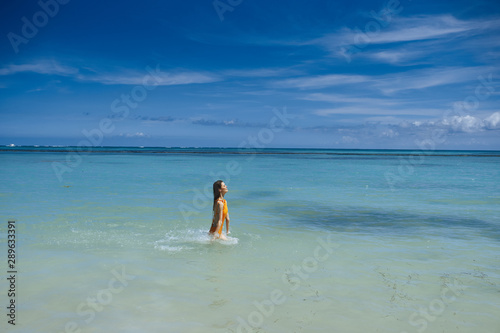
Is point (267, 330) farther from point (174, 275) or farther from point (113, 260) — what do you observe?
point (113, 260)

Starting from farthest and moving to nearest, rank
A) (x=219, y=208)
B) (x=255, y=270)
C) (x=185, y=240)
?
(x=185, y=240)
(x=219, y=208)
(x=255, y=270)

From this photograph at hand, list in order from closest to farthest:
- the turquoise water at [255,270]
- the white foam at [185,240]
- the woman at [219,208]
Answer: the turquoise water at [255,270] → the white foam at [185,240] → the woman at [219,208]

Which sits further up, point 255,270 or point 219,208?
point 219,208

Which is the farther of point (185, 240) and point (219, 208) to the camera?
point (185, 240)

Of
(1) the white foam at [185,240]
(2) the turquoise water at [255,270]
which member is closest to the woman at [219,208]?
(1) the white foam at [185,240]

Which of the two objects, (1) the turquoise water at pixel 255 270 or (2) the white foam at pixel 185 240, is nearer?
(1) the turquoise water at pixel 255 270

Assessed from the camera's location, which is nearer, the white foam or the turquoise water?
the turquoise water

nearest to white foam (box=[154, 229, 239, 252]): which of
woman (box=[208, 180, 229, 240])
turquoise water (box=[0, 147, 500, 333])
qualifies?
turquoise water (box=[0, 147, 500, 333])

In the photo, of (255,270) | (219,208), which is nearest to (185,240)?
(219,208)

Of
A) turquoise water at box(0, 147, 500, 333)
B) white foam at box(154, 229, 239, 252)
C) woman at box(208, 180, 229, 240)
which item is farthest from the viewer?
woman at box(208, 180, 229, 240)

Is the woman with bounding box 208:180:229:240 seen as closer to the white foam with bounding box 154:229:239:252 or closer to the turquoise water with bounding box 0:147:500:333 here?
the white foam with bounding box 154:229:239:252

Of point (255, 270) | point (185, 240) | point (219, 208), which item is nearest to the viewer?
point (255, 270)

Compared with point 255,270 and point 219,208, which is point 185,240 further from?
point 255,270

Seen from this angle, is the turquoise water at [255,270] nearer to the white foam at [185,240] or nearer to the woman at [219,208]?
the white foam at [185,240]
